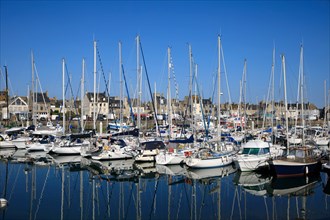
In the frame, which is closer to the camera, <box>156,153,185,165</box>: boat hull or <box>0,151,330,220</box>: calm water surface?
<box>0,151,330,220</box>: calm water surface

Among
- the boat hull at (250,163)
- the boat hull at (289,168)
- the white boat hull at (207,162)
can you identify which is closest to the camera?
the boat hull at (289,168)

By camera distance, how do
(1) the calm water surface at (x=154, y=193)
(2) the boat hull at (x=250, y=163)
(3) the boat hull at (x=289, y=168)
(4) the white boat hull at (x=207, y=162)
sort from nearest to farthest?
1. (1) the calm water surface at (x=154, y=193)
2. (3) the boat hull at (x=289, y=168)
3. (2) the boat hull at (x=250, y=163)
4. (4) the white boat hull at (x=207, y=162)

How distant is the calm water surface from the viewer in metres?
18.0

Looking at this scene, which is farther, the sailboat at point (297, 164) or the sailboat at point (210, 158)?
the sailboat at point (210, 158)

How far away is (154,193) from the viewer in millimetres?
22562

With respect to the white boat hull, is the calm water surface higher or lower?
lower

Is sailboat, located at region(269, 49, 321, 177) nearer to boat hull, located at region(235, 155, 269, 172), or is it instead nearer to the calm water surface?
the calm water surface

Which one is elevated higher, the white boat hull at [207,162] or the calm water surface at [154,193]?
the white boat hull at [207,162]

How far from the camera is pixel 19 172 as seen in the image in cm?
2917

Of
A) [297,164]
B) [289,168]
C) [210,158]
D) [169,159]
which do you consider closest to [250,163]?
[210,158]

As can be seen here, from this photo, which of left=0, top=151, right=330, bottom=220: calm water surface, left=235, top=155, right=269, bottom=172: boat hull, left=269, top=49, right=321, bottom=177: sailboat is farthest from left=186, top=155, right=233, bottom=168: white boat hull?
left=269, top=49, right=321, bottom=177: sailboat

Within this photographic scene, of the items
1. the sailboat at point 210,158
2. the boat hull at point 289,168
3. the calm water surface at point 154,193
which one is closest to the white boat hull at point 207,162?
the sailboat at point 210,158

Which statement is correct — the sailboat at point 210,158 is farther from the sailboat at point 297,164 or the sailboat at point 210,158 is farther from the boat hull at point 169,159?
the sailboat at point 297,164

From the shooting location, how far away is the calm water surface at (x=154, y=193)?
18000 mm
